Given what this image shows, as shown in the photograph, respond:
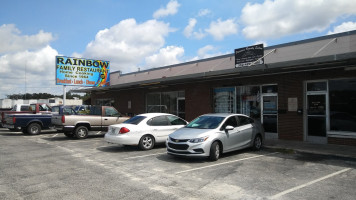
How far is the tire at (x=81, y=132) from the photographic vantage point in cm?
1454

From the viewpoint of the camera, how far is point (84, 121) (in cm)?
1469

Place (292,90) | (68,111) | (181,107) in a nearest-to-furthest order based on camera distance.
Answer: (292,90), (68,111), (181,107)

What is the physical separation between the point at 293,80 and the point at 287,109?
1.32m

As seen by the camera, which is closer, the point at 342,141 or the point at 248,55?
the point at 342,141

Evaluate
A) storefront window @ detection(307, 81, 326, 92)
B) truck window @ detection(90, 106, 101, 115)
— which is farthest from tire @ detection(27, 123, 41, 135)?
storefront window @ detection(307, 81, 326, 92)

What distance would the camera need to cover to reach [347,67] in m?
11.0

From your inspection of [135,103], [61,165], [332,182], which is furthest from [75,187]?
[135,103]

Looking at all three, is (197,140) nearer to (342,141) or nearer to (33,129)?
(342,141)

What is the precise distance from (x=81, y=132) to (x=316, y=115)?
1115cm

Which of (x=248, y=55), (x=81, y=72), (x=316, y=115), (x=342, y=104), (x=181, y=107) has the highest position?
(x=81, y=72)

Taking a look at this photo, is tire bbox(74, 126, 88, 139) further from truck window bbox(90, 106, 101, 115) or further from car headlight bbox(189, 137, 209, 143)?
car headlight bbox(189, 137, 209, 143)

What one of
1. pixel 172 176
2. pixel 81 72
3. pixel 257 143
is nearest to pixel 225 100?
pixel 257 143

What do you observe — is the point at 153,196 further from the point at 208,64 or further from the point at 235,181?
the point at 208,64

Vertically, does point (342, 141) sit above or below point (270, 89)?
below
